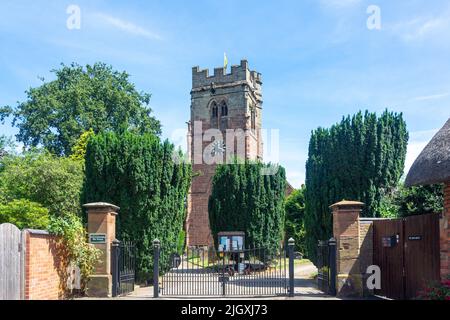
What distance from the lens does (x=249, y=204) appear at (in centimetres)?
2316

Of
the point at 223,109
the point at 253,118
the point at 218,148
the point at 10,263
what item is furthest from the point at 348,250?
the point at 253,118

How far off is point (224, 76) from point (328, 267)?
3078 cm

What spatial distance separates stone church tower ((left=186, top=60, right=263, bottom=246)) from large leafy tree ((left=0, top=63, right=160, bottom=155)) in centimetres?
585

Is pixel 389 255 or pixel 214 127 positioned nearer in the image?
pixel 389 255

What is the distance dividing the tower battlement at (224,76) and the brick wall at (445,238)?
32.9m

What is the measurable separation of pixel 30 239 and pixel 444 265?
7.97 metres

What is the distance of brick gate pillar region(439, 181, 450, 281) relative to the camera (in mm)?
8609

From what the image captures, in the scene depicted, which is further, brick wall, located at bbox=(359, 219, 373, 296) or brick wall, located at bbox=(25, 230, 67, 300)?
brick wall, located at bbox=(359, 219, 373, 296)

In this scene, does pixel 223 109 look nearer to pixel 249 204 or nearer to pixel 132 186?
pixel 249 204

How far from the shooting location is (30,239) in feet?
30.3

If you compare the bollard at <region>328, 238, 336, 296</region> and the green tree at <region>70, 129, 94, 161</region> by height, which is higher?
the green tree at <region>70, 129, 94, 161</region>

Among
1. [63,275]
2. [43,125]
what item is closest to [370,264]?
[63,275]

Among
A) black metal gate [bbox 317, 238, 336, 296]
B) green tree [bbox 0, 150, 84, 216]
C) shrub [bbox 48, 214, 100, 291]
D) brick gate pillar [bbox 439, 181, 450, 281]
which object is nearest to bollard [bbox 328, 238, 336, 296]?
black metal gate [bbox 317, 238, 336, 296]

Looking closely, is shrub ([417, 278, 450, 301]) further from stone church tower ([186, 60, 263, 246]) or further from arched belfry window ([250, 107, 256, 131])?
arched belfry window ([250, 107, 256, 131])
